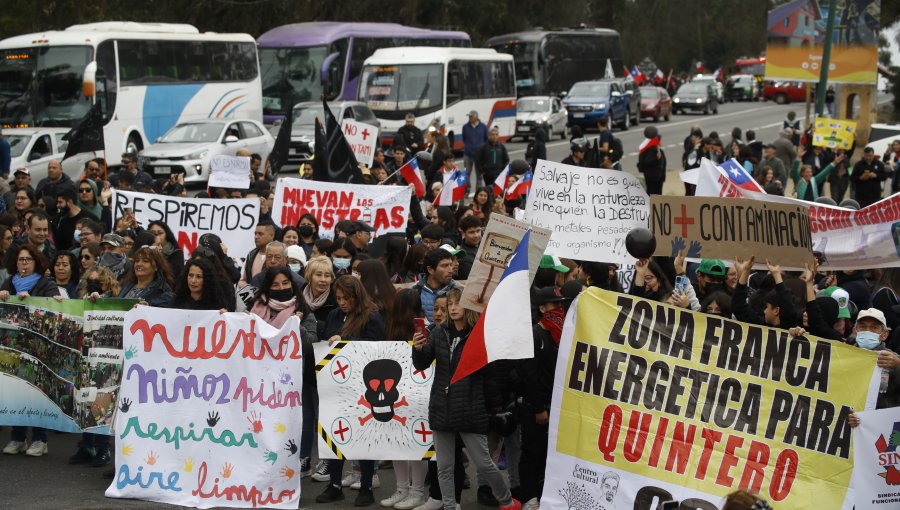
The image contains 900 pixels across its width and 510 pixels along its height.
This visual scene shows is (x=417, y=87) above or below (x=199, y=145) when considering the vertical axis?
above

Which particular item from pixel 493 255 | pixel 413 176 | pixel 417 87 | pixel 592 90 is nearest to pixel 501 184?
pixel 413 176

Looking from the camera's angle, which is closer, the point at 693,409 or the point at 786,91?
the point at 693,409

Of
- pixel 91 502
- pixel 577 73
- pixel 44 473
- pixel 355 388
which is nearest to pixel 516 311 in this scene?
pixel 355 388

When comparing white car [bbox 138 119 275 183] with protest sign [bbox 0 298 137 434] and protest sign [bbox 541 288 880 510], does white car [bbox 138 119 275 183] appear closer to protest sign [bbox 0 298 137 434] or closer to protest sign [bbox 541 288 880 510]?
protest sign [bbox 0 298 137 434]

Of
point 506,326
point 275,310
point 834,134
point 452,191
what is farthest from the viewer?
point 834,134

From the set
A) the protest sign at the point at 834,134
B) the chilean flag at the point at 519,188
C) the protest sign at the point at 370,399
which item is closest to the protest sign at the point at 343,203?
the chilean flag at the point at 519,188

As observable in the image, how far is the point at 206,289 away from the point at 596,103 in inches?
1310

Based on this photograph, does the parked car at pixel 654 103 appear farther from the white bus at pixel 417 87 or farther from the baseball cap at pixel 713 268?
the baseball cap at pixel 713 268

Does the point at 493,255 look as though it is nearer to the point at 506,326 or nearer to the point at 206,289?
the point at 506,326

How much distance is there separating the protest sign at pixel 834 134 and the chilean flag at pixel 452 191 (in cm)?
745

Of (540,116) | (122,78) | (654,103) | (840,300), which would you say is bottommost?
(654,103)

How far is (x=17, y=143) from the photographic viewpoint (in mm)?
21094

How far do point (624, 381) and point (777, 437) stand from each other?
88 cm

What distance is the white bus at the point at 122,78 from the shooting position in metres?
25.8
